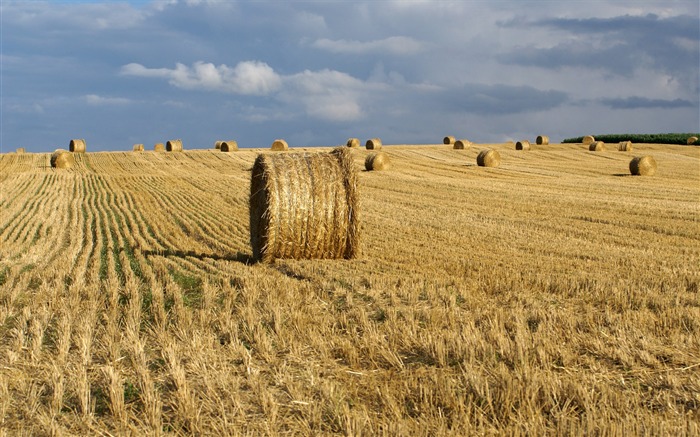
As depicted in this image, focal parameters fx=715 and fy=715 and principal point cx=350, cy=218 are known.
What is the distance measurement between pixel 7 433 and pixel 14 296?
4.21m

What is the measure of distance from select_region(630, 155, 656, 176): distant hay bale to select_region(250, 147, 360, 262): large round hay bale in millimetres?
21437

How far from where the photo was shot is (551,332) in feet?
19.6

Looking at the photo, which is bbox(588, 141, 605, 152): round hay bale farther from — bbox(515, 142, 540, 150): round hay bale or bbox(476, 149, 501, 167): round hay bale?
bbox(476, 149, 501, 167): round hay bale

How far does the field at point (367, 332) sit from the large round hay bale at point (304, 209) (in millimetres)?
449

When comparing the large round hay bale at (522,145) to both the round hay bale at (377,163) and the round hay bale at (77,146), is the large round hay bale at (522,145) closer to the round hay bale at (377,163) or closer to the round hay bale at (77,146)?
the round hay bale at (377,163)

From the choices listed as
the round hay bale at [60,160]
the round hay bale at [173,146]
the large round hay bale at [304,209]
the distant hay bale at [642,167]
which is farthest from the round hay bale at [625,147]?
the large round hay bale at [304,209]

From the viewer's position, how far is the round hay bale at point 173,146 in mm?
47312

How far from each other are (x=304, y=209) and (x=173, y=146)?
3845cm

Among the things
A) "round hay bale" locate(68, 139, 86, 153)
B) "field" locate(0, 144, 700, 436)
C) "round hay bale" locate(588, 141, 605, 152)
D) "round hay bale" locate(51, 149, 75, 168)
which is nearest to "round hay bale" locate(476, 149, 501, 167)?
"round hay bale" locate(588, 141, 605, 152)

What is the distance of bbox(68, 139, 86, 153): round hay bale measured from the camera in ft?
148

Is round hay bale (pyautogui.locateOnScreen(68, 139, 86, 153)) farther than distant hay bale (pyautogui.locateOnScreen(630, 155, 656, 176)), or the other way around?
round hay bale (pyautogui.locateOnScreen(68, 139, 86, 153))

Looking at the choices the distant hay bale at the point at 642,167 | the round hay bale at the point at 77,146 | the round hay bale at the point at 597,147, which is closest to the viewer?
the distant hay bale at the point at 642,167

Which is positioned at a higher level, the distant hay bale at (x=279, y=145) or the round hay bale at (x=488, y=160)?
the distant hay bale at (x=279, y=145)

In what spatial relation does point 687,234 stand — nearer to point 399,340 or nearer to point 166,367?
point 399,340
